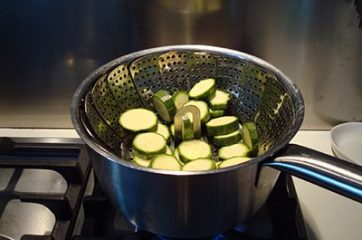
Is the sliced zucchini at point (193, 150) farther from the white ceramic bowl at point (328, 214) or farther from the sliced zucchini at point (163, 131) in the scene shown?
the white ceramic bowl at point (328, 214)

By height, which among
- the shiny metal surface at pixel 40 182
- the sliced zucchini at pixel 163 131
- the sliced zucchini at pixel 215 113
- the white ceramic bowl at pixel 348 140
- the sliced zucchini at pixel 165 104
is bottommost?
the shiny metal surface at pixel 40 182

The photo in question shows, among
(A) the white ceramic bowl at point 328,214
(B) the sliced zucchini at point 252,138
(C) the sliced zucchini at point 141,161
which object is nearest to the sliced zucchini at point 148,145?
(C) the sliced zucchini at point 141,161

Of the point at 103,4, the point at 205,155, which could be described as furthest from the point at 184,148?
the point at 103,4

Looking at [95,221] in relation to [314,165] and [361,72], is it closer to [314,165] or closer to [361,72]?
[314,165]

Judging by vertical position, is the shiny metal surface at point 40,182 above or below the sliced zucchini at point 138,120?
below

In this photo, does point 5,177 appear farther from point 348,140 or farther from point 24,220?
point 348,140
